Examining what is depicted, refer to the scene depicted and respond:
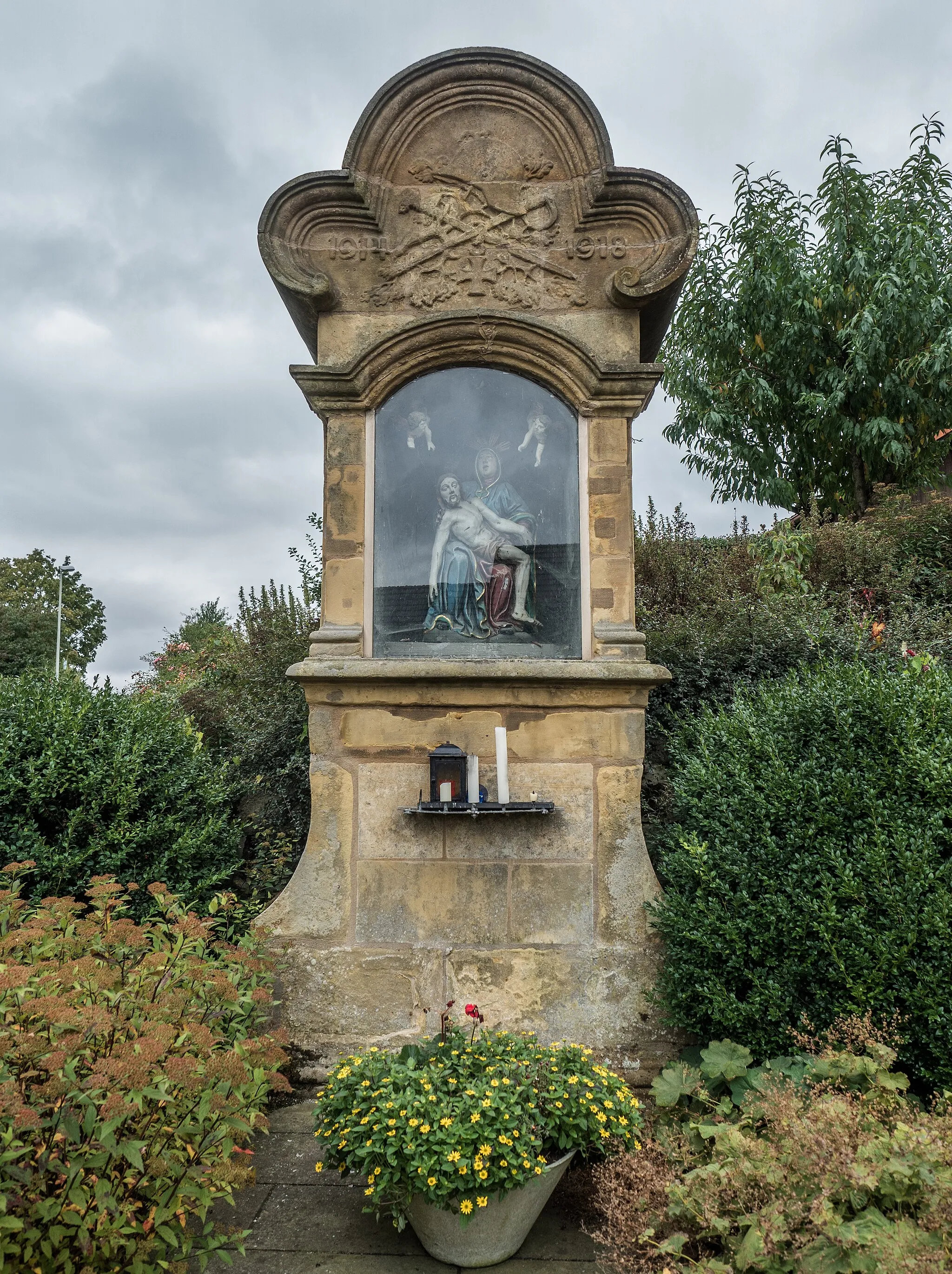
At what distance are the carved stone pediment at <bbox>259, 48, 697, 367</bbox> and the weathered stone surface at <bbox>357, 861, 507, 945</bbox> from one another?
243 cm

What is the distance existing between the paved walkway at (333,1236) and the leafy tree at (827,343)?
33.4 feet

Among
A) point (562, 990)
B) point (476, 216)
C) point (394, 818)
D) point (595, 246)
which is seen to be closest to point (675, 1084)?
point (562, 990)

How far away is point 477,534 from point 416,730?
3.27ft

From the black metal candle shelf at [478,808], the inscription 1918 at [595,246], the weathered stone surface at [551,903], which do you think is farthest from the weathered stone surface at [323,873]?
the inscription 1918 at [595,246]

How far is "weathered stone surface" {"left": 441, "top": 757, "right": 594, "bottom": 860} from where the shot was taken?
4.04 meters

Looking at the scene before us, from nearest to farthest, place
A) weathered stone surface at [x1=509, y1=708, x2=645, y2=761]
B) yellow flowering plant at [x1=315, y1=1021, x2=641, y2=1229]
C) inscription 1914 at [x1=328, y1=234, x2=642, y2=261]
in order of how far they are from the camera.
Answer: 1. yellow flowering plant at [x1=315, y1=1021, x2=641, y2=1229]
2. weathered stone surface at [x1=509, y1=708, x2=645, y2=761]
3. inscription 1914 at [x1=328, y1=234, x2=642, y2=261]

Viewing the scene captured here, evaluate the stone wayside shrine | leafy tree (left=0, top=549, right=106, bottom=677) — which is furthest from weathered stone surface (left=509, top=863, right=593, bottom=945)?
leafy tree (left=0, top=549, right=106, bottom=677)

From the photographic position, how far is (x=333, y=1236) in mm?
2760

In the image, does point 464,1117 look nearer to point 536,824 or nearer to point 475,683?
point 536,824

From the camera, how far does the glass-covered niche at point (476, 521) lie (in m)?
4.26

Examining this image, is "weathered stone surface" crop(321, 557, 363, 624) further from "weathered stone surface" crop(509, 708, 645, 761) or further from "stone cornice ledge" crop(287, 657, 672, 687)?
"weathered stone surface" crop(509, 708, 645, 761)

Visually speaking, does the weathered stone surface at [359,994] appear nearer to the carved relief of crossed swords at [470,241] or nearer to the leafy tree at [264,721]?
the leafy tree at [264,721]

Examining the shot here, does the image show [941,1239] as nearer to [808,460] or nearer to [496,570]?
[496,570]

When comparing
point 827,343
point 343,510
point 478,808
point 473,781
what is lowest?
point 478,808
